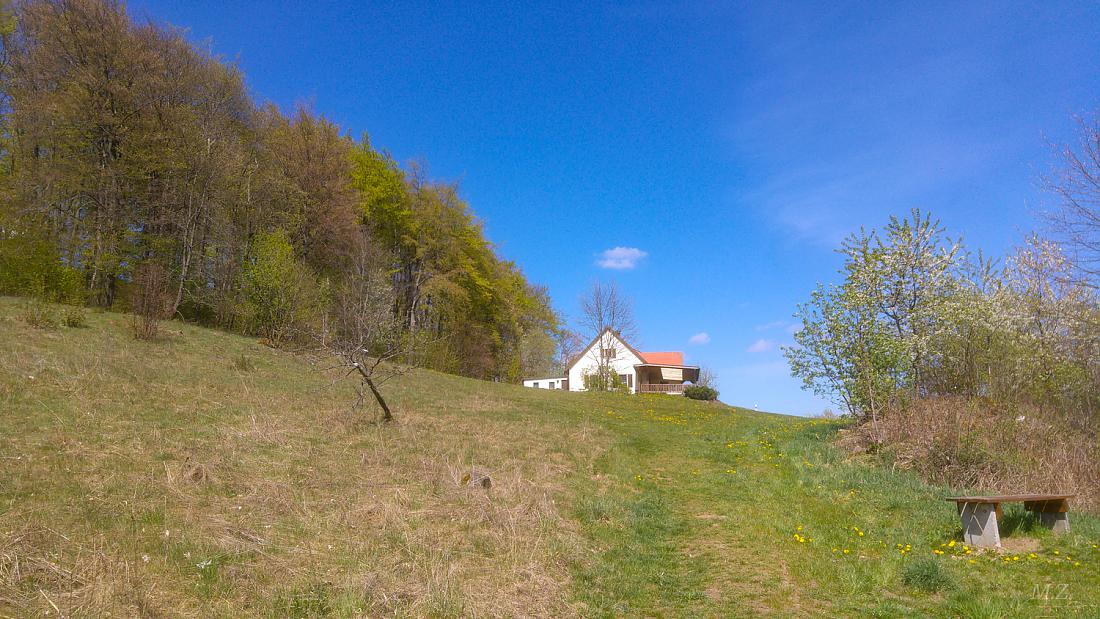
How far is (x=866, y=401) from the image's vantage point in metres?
13.3

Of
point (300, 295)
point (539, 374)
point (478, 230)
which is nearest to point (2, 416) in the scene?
point (300, 295)

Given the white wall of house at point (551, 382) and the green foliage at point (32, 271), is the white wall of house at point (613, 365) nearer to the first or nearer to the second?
the white wall of house at point (551, 382)

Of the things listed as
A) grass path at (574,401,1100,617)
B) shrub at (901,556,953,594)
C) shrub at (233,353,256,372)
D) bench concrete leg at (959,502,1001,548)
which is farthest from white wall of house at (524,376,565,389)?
shrub at (901,556,953,594)

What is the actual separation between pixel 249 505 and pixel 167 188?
74.5 ft

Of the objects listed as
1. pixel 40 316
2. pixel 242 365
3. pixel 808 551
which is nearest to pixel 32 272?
pixel 40 316


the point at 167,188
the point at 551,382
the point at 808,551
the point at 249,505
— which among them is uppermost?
the point at 167,188

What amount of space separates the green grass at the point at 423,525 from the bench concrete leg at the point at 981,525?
19cm

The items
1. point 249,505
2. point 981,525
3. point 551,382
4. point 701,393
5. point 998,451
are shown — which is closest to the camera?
point 249,505

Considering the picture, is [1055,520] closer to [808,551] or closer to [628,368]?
[808,551]

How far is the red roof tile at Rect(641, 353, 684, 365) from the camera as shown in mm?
56156

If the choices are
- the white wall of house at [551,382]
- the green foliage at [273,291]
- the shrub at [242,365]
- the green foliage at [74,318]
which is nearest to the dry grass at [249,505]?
the shrub at [242,365]

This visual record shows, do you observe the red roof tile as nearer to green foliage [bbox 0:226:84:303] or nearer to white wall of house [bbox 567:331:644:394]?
white wall of house [bbox 567:331:644:394]

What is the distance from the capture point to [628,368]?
52.5 meters

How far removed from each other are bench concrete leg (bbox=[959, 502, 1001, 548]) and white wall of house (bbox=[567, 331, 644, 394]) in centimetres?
4163
